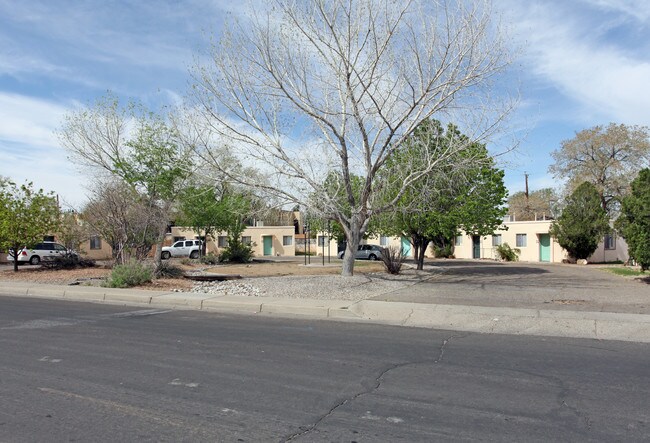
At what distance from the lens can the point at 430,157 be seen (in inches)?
701

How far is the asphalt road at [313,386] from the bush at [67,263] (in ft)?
50.7

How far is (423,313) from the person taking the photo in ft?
40.4

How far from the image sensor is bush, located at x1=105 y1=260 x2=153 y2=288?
17516mm

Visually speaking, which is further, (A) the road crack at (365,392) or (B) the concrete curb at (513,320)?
(B) the concrete curb at (513,320)

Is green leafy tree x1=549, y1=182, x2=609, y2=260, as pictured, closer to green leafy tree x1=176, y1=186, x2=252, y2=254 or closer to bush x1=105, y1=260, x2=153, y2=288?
green leafy tree x1=176, y1=186, x2=252, y2=254

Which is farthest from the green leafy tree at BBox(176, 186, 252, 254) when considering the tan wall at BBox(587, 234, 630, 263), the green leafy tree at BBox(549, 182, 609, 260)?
the tan wall at BBox(587, 234, 630, 263)

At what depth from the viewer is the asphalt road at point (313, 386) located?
4805 millimetres

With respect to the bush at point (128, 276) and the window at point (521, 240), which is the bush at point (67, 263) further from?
the window at point (521, 240)

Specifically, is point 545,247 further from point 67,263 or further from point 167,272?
point 67,263

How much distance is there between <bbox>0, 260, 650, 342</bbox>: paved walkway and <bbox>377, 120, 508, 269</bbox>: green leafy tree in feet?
12.1

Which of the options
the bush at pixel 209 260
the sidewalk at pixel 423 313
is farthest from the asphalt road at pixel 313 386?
the bush at pixel 209 260

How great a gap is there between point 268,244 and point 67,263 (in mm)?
34610

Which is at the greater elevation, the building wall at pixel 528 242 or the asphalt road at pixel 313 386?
the building wall at pixel 528 242

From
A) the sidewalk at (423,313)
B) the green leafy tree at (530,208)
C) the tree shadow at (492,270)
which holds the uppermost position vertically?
the green leafy tree at (530,208)
